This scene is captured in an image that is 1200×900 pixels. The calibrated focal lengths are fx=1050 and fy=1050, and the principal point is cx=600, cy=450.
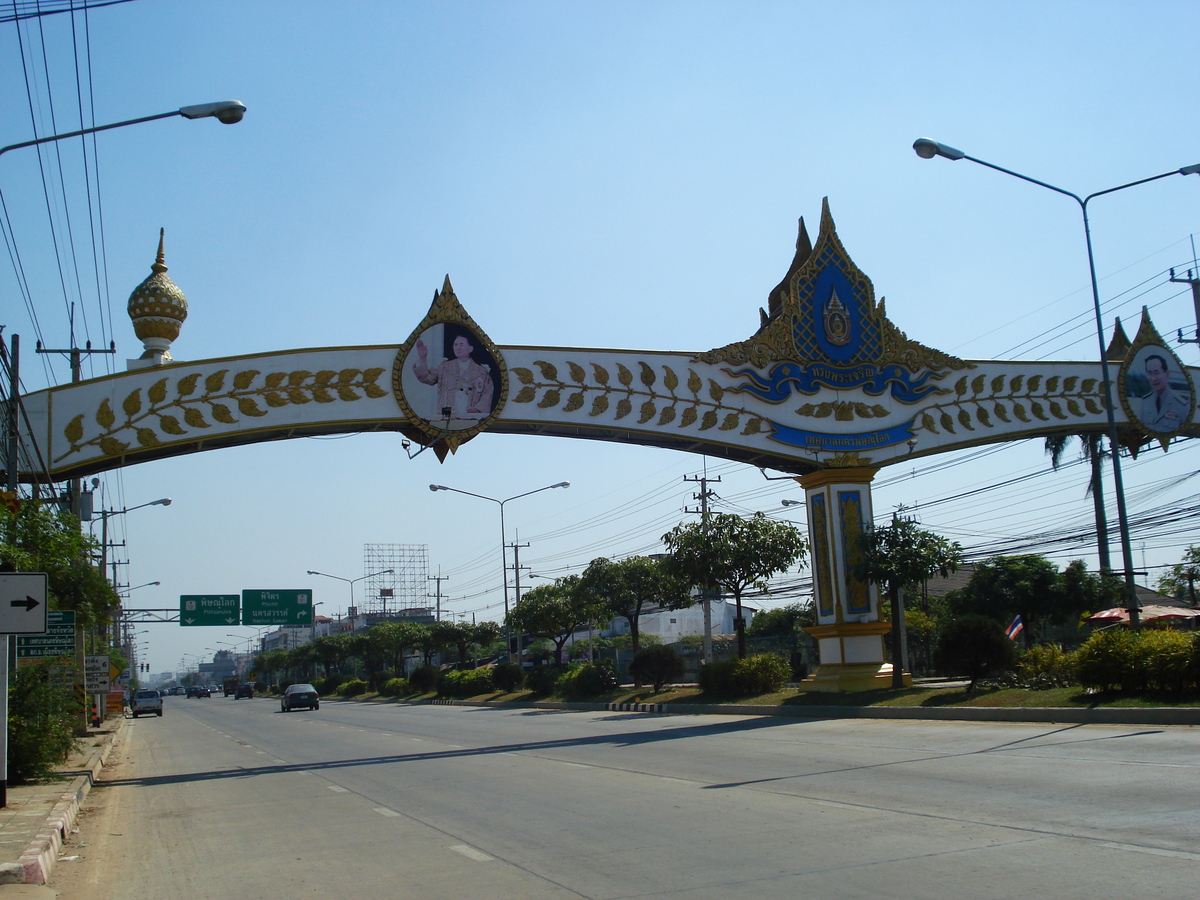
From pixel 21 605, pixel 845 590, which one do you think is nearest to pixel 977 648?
pixel 845 590

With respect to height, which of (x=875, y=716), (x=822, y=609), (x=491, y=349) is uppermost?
(x=491, y=349)

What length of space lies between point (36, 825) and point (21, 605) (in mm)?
2254

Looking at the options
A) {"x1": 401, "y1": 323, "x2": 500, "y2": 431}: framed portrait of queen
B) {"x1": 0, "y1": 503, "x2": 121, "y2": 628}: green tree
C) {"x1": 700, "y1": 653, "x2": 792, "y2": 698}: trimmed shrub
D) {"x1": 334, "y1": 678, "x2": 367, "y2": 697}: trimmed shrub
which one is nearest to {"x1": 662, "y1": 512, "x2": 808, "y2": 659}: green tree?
{"x1": 700, "y1": 653, "x2": 792, "y2": 698}: trimmed shrub

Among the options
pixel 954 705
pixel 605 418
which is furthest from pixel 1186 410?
pixel 605 418

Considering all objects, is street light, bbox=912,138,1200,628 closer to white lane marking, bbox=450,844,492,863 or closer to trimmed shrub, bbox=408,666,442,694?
white lane marking, bbox=450,844,492,863

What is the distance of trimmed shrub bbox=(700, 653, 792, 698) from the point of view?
3016cm

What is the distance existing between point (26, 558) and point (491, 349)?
34.0 ft

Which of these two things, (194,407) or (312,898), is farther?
(194,407)

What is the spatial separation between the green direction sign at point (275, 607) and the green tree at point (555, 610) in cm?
1099

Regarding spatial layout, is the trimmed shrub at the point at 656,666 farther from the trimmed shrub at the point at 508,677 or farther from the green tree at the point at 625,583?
the trimmed shrub at the point at 508,677

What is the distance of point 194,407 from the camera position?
67.2 ft

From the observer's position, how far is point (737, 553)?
3047cm

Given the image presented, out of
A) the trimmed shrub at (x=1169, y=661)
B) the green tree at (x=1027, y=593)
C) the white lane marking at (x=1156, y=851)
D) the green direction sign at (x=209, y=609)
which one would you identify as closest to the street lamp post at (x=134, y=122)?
the white lane marking at (x=1156, y=851)

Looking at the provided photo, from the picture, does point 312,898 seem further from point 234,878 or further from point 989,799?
point 989,799
